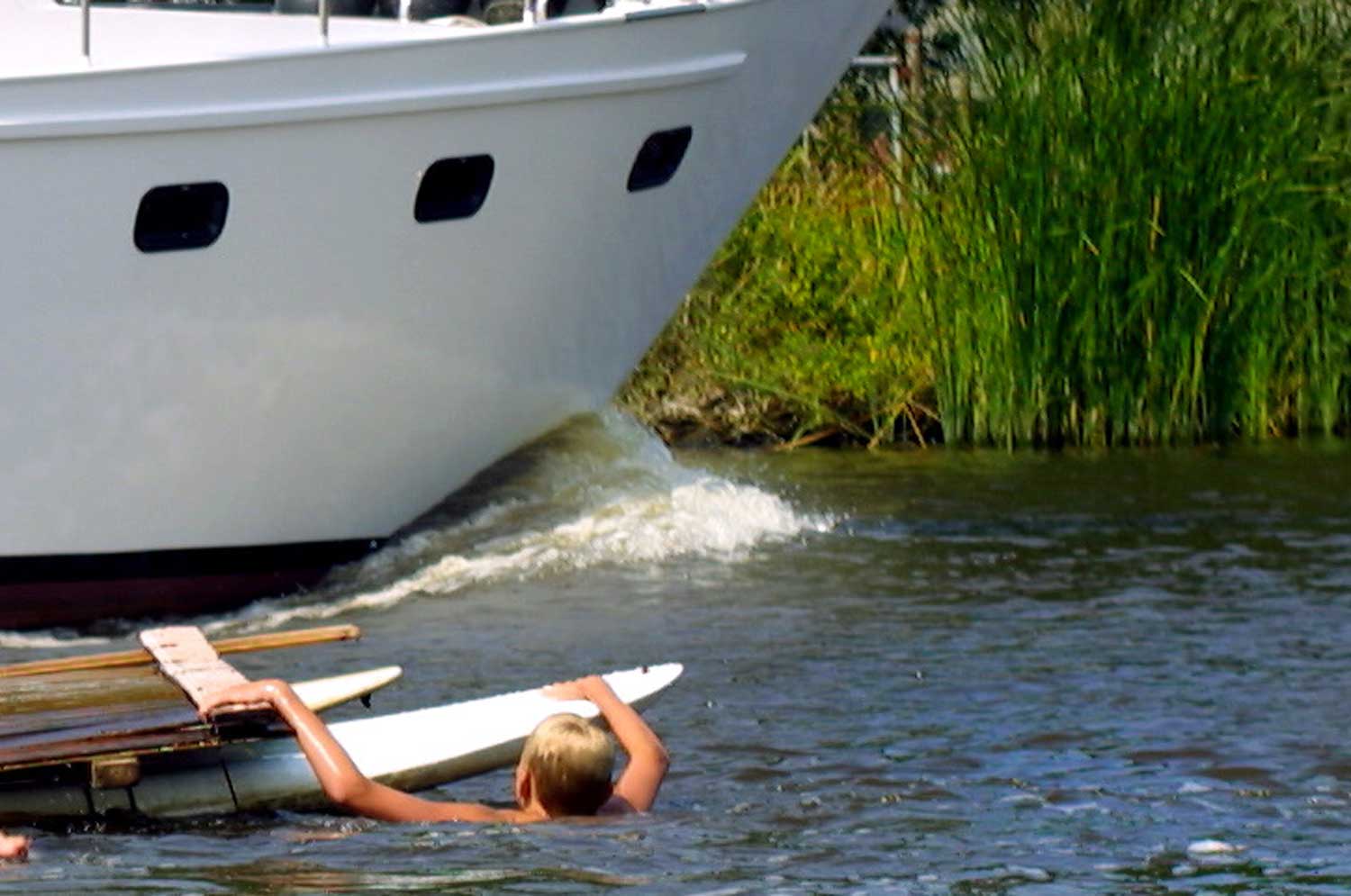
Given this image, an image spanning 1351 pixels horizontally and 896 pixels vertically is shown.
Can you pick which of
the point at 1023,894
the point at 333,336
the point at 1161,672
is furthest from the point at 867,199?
the point at 1023,894

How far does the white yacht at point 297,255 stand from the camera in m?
11.4

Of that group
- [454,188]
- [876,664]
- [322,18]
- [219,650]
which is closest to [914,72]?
[454,188]

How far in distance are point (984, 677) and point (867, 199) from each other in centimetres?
798

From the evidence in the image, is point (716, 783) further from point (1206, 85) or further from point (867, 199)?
point (867, 199)

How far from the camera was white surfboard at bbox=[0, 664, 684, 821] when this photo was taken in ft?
27.3

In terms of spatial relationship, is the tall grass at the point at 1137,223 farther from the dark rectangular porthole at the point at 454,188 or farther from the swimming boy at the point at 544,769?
the swimming boy at the point at 544,769

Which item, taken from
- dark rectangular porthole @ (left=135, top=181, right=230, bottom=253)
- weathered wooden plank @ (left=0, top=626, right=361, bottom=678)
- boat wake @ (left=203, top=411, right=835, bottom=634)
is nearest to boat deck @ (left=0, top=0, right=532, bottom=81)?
dark rectangular porthole @ (left=135, top=181, right=230, bottom=253)

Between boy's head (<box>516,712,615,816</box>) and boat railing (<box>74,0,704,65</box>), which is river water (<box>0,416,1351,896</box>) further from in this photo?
boat railing (<box>74,0,704,65</box>)

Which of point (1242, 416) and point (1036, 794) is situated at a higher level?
point (1036, 794)

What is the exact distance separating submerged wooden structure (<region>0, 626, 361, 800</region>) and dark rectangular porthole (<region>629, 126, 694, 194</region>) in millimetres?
4066

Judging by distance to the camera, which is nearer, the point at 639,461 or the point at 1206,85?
the point at 639,461

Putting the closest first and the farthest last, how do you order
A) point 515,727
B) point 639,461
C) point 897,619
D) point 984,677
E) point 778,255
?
point 515,727 → point 984,677 → point 897,619 → point 639,461 → point 778,255

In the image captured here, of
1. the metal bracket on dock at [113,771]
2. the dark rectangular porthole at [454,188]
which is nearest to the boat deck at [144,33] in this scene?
the dark rectangular porthole at [454,188]

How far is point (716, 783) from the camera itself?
9133mm
